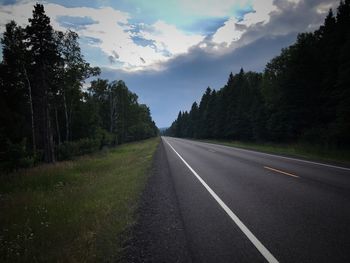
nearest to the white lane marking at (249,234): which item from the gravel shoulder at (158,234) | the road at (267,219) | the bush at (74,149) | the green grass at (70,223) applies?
the road at (267,219)

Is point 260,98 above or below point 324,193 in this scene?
above

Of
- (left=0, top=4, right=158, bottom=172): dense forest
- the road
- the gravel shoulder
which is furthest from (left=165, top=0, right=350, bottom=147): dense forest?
(left=0, top=4, right=158, bottom=172): dense forest

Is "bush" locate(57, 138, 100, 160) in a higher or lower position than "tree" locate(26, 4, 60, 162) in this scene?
lower

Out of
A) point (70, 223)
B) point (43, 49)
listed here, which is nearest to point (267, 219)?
point (70, 223)

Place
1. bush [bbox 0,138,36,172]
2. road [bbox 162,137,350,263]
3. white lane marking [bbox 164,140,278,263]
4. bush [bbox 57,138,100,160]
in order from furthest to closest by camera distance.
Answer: bush [bbox 57,138,100,160] → bush [bbox 0,138,36,172] → road [bbox 162,137,350,263] → white lane marking [bbox 164,140,278,263]

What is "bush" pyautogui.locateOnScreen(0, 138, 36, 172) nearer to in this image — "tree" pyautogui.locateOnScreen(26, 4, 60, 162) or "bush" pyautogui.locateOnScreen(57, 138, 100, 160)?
"tree" pyautogui.locateOnScreen(26, 4, 60, 162)

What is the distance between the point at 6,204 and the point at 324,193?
34.4ft

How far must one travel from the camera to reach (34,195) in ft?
32.2

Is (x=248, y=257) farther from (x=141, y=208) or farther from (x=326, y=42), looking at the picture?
(x=326, y=42)

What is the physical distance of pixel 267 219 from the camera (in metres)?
5.46

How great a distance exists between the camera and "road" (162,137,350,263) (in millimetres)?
3977

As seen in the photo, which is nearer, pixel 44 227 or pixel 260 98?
pixel 44 227

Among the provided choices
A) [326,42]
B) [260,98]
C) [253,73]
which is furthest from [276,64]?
[326,42]

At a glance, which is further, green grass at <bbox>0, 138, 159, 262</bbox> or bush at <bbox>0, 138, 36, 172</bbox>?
bush at <bbox>0, 138, 36, 172</bbox>
